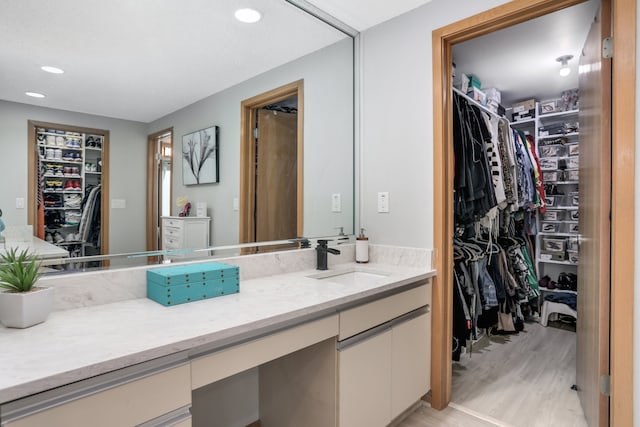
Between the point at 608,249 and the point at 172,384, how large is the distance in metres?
1.80

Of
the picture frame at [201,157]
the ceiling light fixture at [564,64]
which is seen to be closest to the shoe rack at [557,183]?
the ceiling light fixture at [564,64]

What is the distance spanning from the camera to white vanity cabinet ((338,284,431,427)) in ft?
4.84

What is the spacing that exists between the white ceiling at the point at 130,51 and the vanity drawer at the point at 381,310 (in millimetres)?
1180

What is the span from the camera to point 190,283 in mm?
1300

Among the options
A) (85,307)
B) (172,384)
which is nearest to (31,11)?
(85,307)

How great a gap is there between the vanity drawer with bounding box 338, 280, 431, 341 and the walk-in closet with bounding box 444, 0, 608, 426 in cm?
61

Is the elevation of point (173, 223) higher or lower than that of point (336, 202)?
lower

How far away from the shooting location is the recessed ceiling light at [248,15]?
170 cm

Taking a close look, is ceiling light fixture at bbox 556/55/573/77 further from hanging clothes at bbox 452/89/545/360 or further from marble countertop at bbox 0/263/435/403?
marble countertop at bbox 0/263/435/403

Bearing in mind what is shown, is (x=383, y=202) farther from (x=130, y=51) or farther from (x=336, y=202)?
(x=130, y=51)

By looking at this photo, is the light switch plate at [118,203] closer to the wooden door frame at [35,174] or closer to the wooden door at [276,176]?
the wooden door frame at [35,174]

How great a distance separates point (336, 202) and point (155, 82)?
1.25 metres

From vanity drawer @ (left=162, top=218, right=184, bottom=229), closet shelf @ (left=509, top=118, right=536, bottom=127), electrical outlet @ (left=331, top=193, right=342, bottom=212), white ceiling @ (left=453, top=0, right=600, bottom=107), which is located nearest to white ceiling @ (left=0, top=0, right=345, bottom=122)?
vanity drawer @ (left=162, top=218, right=184, bottom=229)

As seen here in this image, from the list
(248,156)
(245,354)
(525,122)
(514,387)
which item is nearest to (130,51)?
(248,156)
